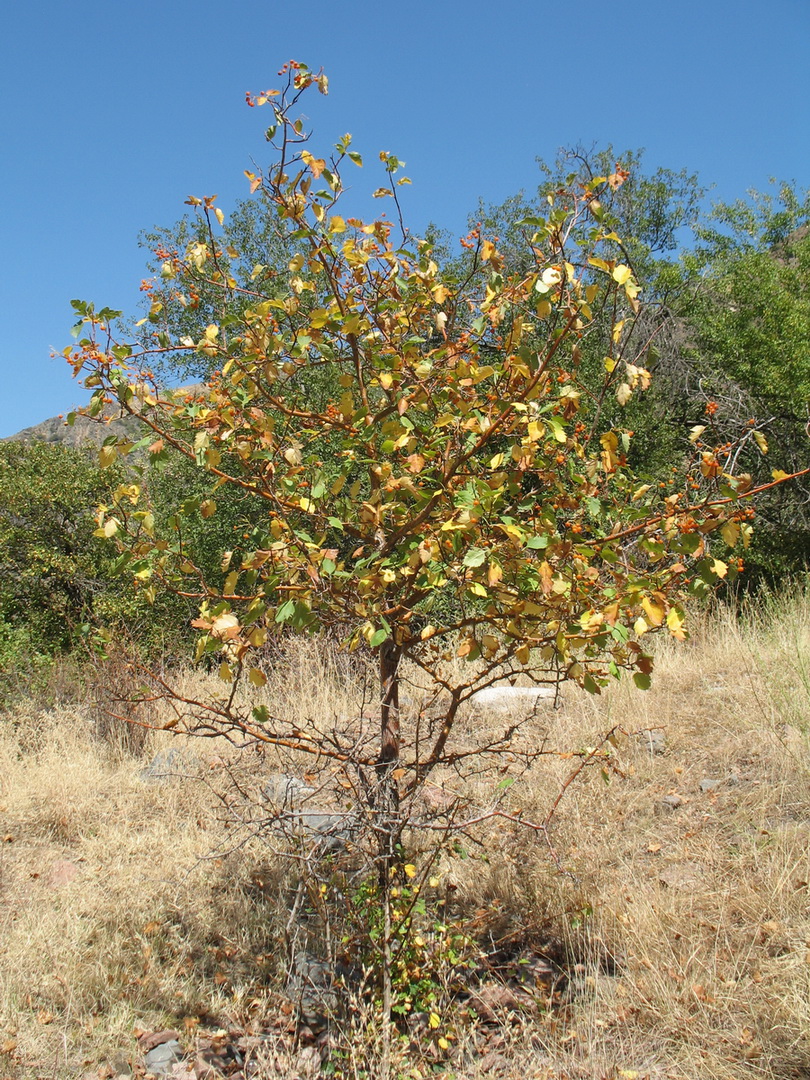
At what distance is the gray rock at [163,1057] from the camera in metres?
2.45

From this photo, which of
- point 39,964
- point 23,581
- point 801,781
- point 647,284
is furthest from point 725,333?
point 39,964

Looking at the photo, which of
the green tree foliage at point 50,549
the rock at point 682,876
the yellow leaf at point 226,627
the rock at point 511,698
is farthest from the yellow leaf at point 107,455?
the green tree foliage at point 50,549

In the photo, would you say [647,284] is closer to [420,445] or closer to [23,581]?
[23,581]

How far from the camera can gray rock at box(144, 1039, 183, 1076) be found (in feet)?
8.02

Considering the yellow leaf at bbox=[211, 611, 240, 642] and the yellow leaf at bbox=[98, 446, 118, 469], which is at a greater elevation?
the yellow leaf at bbox=[98, 446, 118, 469]

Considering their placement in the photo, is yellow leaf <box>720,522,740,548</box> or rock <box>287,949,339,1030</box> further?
rock <box>287,949,339,1030</box>

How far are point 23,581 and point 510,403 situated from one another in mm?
7225

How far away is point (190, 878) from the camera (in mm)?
3480

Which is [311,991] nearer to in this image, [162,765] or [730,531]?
[730,531]

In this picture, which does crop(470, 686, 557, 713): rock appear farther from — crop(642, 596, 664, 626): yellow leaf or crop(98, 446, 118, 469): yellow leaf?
crop(98, 446, 118, 469): yellow leaf

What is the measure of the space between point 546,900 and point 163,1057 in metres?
1.45

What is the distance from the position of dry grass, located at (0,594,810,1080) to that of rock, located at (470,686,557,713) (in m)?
0.59

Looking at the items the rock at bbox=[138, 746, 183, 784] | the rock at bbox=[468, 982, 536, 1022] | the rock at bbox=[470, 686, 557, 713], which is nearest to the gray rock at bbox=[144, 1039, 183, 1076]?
the rock at bbox=[468, 982, 536, 1022]

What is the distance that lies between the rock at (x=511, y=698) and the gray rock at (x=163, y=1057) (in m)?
3.31
